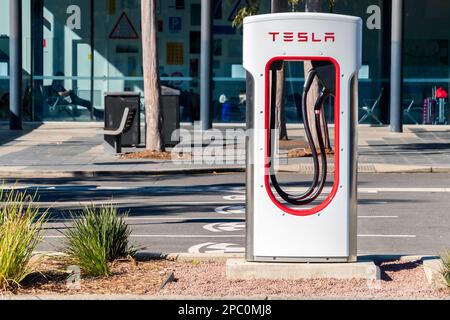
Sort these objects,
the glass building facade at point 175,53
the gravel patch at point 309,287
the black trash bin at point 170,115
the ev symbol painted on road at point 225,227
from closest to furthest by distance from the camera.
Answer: the gravel patch at point 309,287, the ev symbol painted on road at point 225,227, the black trash bin at point 170,115, the glass building facade at point 175,53

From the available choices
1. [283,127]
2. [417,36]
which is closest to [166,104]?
[283,127]

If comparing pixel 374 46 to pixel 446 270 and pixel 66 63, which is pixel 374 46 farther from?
pixel 446 270

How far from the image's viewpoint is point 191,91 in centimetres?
3319

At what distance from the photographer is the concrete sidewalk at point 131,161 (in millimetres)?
22625

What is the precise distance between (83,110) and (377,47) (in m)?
8.97

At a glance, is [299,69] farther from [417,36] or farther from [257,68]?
[257,68]

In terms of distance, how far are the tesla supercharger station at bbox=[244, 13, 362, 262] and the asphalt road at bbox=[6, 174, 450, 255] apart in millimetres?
2417

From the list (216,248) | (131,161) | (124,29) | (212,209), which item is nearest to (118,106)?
(131,161)

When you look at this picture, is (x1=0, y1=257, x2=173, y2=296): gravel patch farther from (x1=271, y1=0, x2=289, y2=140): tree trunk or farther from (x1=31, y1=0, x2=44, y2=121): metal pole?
(x1=31, y1=0, x2=44, y2=121): metal pole

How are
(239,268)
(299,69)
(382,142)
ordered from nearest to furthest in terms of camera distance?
(239,268)
(382,142)
(299,69)

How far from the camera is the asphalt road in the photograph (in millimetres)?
13406

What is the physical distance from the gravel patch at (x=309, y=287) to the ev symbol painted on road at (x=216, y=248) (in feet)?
6.76

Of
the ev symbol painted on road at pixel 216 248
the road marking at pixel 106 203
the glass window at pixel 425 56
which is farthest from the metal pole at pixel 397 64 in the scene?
the ev symbol painted on road at pixel 216 248

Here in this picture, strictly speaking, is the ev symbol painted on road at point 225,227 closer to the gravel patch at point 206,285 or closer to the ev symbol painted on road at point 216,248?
the ev symbol painted on road at point 216,248
